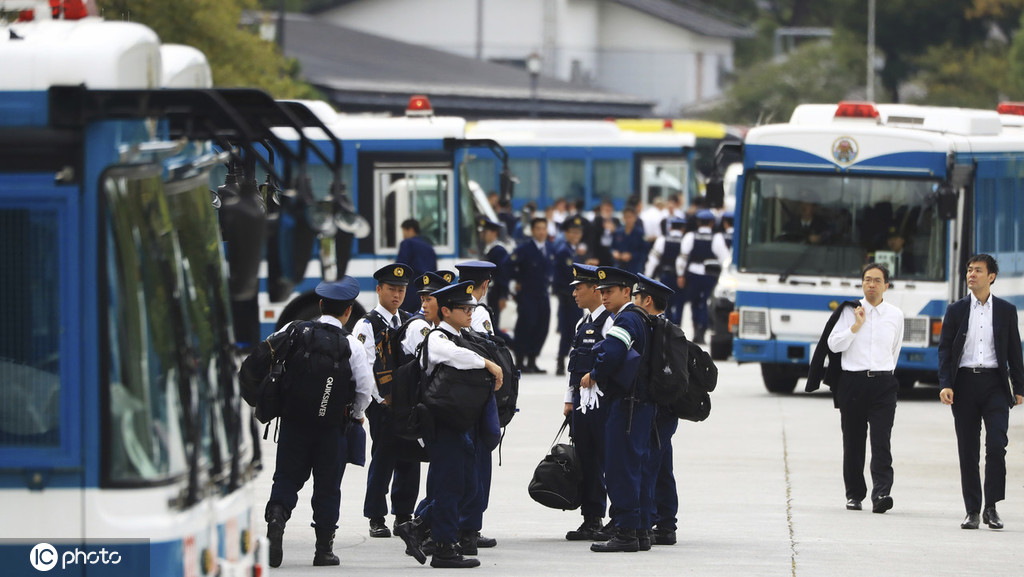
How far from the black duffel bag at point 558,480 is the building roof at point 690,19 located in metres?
64.1

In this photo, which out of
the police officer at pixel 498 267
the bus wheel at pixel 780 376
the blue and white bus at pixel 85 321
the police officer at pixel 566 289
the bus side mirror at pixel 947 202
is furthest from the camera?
the police officer at pixel 566 289

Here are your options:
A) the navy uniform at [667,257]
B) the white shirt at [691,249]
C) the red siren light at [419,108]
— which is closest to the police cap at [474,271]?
the red siren light at [419,108]

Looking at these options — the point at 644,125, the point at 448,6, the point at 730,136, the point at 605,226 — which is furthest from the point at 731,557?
the point at 448,6

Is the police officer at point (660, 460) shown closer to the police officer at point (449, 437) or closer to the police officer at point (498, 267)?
the police officer at point (449, 437)

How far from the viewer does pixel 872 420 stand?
41.0 feet

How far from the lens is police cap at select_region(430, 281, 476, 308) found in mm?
10062

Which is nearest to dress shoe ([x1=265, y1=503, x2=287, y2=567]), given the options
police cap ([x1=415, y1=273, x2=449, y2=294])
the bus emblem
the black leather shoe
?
the black leather shoe

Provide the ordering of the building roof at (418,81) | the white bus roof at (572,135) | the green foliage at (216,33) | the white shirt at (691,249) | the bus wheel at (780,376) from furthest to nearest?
the building roof at (418,81), the white bus roof at (572,135), the green foliage at (216,33), the white shirt at (691,249), the bus wheel at (780,376)

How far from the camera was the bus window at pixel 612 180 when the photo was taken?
36.3 meters

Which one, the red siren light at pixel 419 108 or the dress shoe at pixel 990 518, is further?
the red siren light at pixel 419 108

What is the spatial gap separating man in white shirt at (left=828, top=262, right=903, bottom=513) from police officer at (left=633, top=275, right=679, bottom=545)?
1740 millimetres

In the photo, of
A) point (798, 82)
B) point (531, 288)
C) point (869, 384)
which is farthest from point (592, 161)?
point (798, 82)

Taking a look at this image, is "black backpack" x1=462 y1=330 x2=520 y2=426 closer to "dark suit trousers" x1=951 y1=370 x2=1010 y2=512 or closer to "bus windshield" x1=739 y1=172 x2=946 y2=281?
"dark suit trousers" x1=951 y1=370 x2=1010 y2=512

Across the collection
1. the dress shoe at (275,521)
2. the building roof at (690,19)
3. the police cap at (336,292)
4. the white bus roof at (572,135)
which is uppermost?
the building roof at (690,19)
